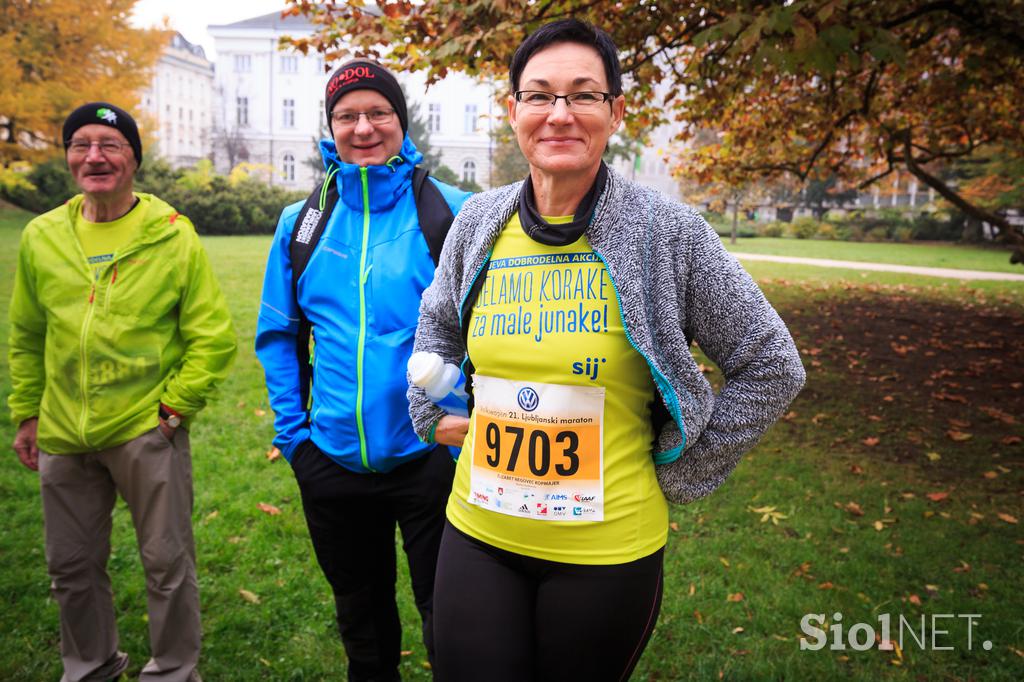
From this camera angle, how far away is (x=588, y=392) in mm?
1827

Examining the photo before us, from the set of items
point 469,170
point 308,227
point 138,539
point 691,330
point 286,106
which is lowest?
point 138,539

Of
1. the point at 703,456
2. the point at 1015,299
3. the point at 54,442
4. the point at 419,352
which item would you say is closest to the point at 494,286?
the point at 419,352

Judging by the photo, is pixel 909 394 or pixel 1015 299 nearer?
pixel 909 394

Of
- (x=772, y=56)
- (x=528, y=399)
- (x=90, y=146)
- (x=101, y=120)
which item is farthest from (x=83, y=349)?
(x=772, y=56)

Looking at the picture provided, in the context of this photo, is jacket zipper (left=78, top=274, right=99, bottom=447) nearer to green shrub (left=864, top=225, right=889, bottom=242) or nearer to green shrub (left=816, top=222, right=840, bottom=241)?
green shrub (left=864, top=225, right=889, bottom=242)

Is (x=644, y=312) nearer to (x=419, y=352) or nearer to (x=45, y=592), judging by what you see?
(x=419, y=352)

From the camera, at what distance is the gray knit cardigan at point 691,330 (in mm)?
1810

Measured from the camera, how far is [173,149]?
66.9 meters

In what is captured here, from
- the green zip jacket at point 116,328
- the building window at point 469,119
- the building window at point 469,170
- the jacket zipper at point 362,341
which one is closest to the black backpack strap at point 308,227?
the jacket zipper at point 362,341

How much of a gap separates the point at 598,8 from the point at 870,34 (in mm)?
2374

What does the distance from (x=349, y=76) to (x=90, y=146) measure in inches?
43.1

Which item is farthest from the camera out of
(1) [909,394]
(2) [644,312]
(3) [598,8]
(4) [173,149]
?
(4) [173,149]

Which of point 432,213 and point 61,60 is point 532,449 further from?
point 61,60

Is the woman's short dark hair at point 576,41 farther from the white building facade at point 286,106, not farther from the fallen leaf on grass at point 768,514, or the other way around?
the white building facade at point 286,106
